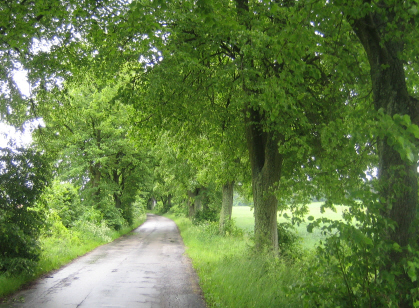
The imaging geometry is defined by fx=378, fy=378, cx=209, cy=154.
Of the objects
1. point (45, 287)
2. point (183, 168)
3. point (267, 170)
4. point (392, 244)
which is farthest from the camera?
point (183, 168)

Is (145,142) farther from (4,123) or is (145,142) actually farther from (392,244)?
(392,244)

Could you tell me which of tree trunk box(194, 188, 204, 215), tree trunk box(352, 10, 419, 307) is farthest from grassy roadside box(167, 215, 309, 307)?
tree trunk box(194, 188, 204, 215)

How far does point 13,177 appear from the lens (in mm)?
10359

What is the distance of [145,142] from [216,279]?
554 centimetres

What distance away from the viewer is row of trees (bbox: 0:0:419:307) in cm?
484

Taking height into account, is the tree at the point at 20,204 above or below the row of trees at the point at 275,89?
below

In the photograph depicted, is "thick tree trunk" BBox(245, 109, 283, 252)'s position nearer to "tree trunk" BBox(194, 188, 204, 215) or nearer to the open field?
the open field

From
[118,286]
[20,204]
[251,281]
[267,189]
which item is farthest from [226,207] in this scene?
[251,281]

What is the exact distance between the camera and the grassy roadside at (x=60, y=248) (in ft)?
32.4

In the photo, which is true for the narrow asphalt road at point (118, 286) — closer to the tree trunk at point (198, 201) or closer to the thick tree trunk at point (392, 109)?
the thick tree trunk at point (392, 109)

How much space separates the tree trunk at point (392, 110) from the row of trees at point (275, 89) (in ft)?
0.06

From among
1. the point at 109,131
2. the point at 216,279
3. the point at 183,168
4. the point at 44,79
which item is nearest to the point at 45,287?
the point at 216,279

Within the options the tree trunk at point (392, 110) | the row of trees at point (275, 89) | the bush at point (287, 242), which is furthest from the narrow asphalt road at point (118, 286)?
the tree trunk at point (392, 110)

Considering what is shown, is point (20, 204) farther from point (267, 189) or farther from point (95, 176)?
point (95, 176)
